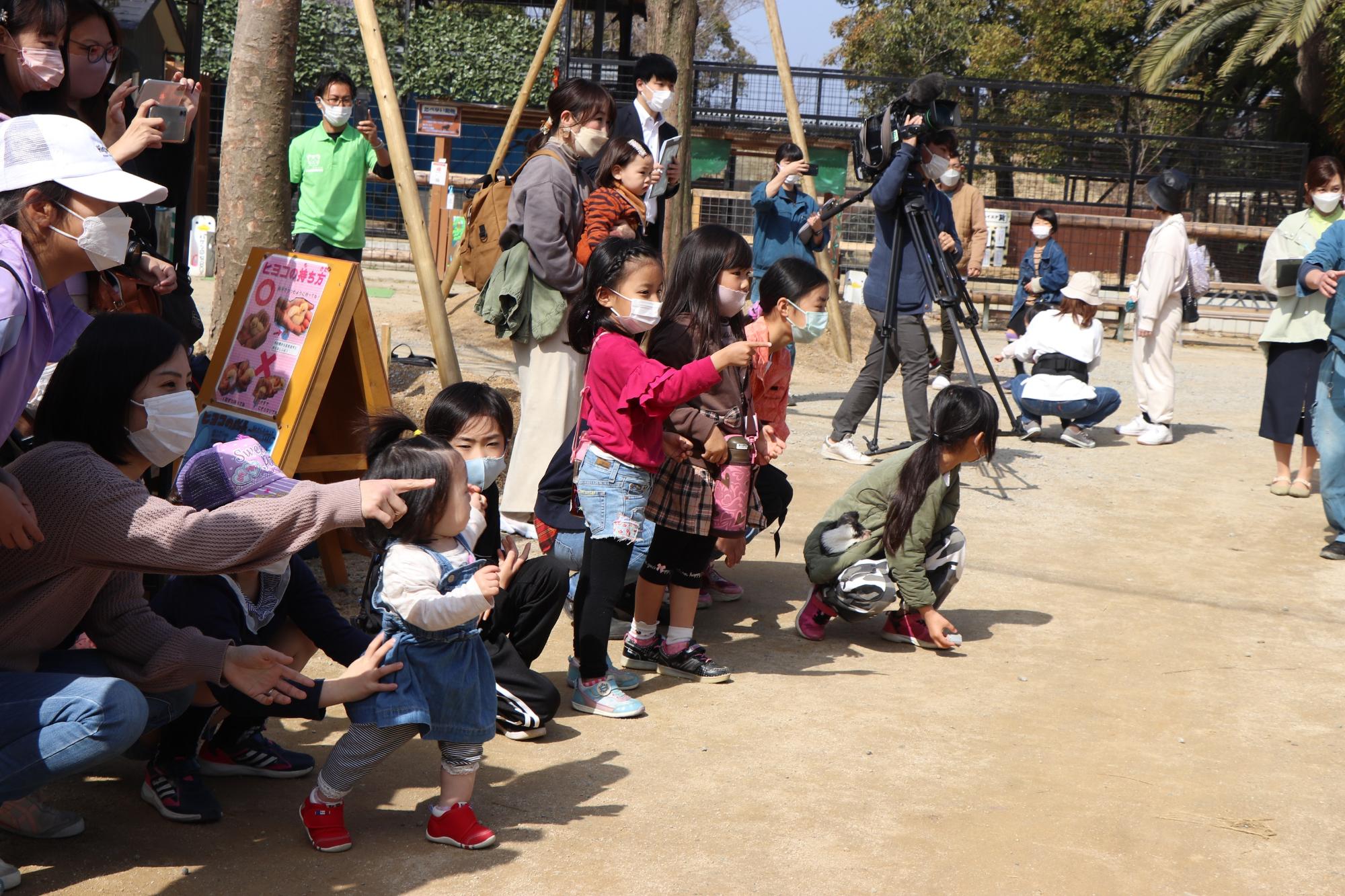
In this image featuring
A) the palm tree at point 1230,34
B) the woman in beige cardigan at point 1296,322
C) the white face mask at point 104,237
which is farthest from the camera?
the palm tree at point 1230,34

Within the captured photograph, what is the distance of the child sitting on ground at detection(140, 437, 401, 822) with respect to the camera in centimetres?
288

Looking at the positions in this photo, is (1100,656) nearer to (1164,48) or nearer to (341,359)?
(341,359)

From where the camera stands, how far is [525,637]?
374cm

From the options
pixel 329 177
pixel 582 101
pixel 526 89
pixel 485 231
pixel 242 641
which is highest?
pixel 526 89

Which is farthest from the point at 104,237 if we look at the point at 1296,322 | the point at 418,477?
the point at 1296,322

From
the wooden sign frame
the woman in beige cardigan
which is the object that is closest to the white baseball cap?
the wooden sign frame

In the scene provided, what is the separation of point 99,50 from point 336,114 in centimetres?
352

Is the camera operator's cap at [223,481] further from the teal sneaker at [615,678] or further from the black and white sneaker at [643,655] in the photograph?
the black and white sneaker at [643,655]

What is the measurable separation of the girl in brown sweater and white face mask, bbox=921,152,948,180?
5.51 metres

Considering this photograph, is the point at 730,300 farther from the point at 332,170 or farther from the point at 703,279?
the point at 332,170

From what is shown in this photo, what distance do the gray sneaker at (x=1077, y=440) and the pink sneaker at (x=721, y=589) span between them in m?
4.25

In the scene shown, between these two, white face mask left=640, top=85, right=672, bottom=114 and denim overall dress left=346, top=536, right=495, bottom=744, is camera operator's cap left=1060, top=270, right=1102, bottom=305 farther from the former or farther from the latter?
denim overall dress left=346, top=536, right=495, bottom=744

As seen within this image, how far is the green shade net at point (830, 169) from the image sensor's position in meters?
17.2

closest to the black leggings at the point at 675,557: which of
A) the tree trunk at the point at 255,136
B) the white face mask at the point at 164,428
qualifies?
the white face mask at the point at 164,428
